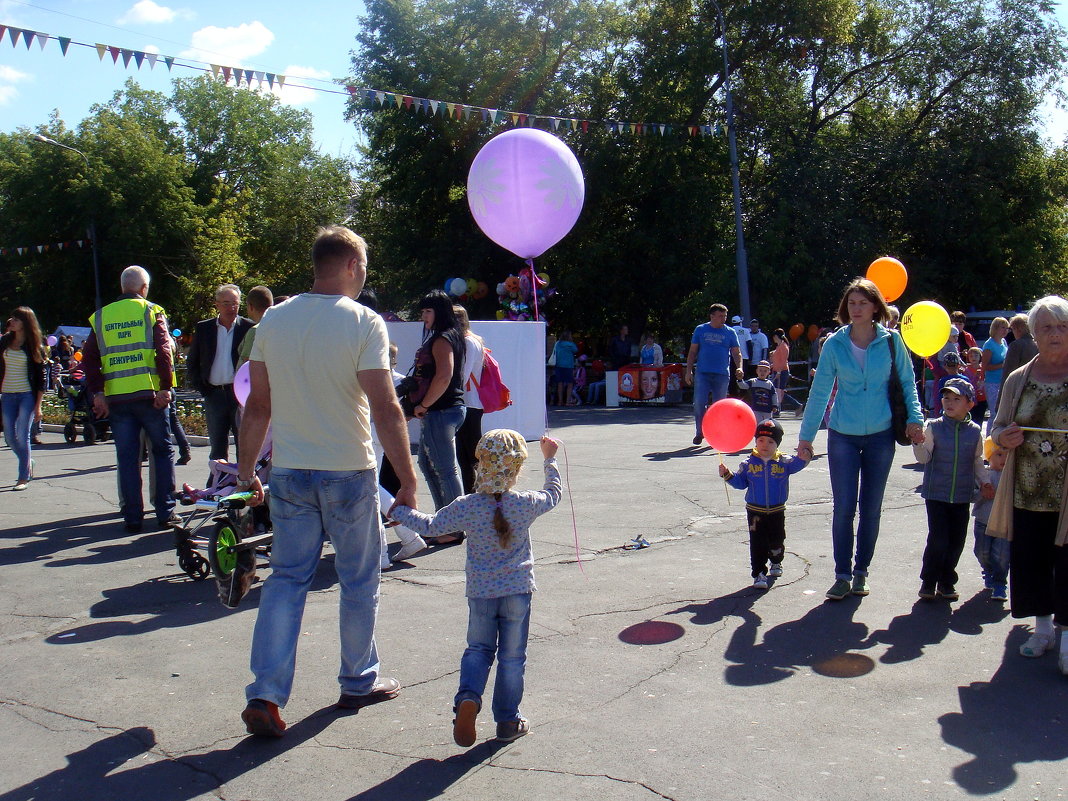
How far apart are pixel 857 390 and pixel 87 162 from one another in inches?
1726

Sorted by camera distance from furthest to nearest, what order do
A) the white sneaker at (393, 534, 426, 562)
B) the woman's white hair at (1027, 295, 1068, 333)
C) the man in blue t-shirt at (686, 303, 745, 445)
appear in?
the man in blue t-shirt at (686, 303, 745, 445)
the white sneaker at (393, 534, 426, 562)
the woman's white hair at (1027, 295, 1068, 333)

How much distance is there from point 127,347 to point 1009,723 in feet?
21.6

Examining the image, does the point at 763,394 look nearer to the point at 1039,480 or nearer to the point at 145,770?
the point at 1039,480

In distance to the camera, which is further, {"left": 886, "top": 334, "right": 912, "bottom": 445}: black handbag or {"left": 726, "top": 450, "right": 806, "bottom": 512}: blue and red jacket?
{"left": 726, "top": 450, "right": 806, "bottom": 512}: blue and red jacket

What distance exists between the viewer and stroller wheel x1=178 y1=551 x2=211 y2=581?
252 inches

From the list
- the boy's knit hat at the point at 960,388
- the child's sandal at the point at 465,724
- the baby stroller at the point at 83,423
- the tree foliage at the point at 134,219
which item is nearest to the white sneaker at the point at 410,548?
the child's sandal at the point at 465,724

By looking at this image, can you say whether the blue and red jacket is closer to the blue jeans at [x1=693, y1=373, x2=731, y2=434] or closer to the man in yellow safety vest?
the man in yellow safety vest

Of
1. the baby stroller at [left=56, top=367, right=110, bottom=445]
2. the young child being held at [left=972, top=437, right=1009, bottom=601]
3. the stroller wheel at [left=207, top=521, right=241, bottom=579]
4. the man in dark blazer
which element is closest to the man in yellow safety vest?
the man in dark blazer

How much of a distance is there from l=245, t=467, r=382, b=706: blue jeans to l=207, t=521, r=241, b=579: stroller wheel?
152 cm

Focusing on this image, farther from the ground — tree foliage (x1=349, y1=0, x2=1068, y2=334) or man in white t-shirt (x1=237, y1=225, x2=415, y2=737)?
tree foliage (x1=349, y1=0, x2=1068, y2=334)

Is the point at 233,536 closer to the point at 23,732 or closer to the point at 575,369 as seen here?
the point at 23,732

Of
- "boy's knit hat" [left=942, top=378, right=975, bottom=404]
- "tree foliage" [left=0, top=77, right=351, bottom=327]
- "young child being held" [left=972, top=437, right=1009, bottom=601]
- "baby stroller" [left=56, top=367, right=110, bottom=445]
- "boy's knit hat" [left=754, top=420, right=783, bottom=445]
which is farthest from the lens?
"tree foliage" [left=0, top=77, right=351, bottom=327]

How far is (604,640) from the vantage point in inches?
203

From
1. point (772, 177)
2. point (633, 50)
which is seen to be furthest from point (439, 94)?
point (772, 177)
